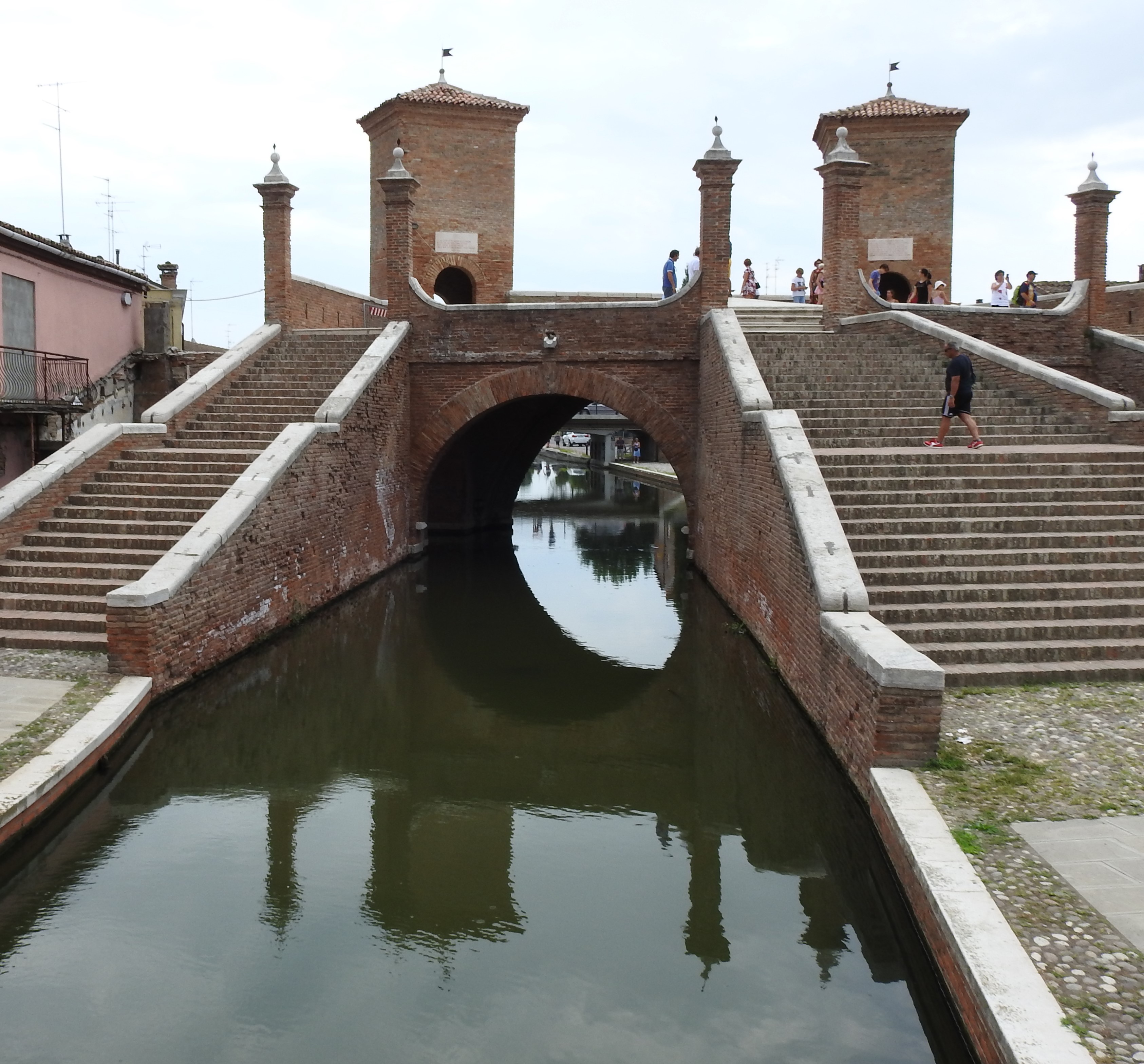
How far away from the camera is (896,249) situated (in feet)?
77.7

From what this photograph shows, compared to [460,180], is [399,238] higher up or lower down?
lower down

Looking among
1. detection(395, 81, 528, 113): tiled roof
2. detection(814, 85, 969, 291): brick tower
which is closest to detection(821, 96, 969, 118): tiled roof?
detection(814, 85, 969, 291): brick tower

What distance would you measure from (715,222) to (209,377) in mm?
7308

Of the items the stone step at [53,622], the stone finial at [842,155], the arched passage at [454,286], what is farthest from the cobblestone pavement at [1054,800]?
the arched passage at [454,286]

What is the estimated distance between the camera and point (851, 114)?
925 inches

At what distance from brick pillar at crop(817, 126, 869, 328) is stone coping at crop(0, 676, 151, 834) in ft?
37.5

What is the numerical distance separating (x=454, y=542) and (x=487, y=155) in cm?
925

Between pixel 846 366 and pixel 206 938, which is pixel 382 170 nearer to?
pixel 846 366

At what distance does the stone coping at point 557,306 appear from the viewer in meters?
15.7

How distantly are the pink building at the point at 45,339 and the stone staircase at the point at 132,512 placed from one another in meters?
3.80

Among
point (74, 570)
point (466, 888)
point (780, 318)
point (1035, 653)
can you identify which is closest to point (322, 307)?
point (780, 318)

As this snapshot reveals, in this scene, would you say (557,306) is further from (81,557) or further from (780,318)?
(81,557)

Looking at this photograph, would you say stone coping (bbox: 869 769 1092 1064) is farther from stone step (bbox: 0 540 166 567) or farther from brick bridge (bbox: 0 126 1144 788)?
stone step (bbox: 0 540 166 567)

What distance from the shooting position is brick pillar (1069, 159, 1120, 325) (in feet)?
52.5
